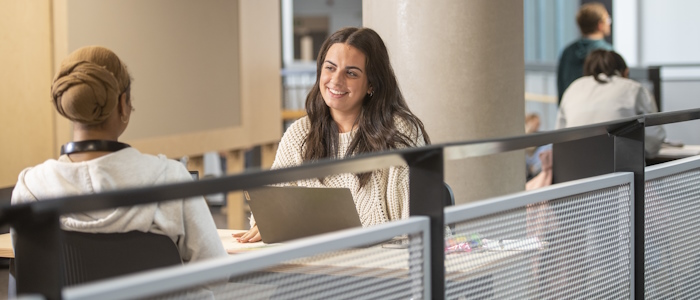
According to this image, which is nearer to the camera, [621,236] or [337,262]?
[337,262]

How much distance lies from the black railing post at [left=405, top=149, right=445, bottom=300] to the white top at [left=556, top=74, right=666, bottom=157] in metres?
4.15

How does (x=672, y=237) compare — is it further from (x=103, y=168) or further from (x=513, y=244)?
(x=103, y=168)

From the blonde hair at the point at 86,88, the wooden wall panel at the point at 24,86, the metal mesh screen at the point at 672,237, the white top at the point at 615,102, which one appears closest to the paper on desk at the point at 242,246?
the blonde hair at the point at 86,88

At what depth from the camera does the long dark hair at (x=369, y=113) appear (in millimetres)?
3461

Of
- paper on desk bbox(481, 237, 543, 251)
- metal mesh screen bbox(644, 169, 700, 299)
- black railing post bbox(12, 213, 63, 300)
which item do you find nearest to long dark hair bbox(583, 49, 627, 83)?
metal mesh screen bbox(644, 169, 700, 299)

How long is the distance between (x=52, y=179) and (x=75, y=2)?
3.99 m

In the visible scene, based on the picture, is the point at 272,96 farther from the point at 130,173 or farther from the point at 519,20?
the point at 130,173

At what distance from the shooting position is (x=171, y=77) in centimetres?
726

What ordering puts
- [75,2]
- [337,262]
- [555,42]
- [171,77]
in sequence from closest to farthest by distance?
[337,262]
[75,2]
[171,77]
[555,42]

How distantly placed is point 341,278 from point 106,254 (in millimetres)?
763

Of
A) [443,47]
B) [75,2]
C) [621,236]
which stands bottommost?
[621,236]

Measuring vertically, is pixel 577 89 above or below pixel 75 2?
below

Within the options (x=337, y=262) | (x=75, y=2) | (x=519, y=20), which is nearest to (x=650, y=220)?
(x=337, y=262)

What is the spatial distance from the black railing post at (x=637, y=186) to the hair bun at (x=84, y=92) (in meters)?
1.45
